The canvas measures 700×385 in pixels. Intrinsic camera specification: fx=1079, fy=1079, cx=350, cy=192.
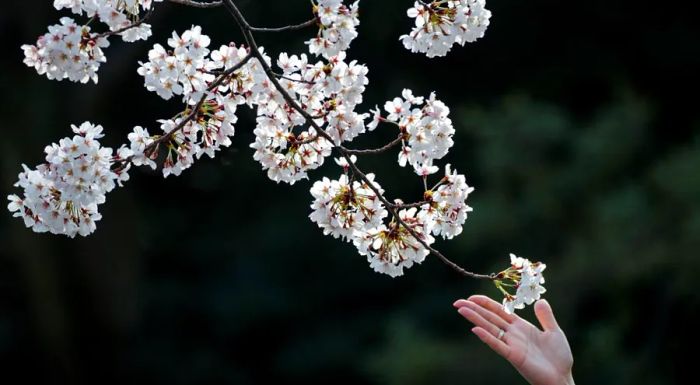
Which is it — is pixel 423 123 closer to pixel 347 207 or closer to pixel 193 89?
pixel 347 207

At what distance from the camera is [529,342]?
182 cm

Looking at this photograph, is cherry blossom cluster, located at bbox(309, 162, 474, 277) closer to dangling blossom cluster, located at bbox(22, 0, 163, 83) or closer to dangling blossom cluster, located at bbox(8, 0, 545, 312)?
dangling blossom cluster, located at bbox(8, 0, 545, 312)

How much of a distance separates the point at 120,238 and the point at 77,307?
1.32 ft

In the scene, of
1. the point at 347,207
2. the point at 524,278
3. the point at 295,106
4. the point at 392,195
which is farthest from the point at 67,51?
the point at 392,195


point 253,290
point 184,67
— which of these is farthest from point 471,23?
point 253,290

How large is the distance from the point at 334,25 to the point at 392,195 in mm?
4183

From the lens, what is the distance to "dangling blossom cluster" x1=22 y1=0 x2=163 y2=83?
1438mm

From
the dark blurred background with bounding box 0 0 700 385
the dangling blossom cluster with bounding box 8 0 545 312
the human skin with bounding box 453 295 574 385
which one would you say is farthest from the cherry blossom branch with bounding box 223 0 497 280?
the dark blurred background with bounding box 0 0 700 385

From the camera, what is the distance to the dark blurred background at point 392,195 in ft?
15.8

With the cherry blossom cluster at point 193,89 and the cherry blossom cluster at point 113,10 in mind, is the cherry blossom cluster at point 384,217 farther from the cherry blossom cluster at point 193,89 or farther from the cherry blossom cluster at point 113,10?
the cherry blossom cluster at point 113,10

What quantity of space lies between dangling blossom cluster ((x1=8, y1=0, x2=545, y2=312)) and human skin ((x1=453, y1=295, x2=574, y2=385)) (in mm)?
76

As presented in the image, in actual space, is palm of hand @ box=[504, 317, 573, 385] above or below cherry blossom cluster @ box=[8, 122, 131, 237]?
above

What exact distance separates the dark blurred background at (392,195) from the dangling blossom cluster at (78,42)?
136 inches

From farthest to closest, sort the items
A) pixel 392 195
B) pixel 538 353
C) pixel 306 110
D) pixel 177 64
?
1. pixel 392 195
2. pixel 538 353
3. pixel 306 110
4. pixel 177 64
